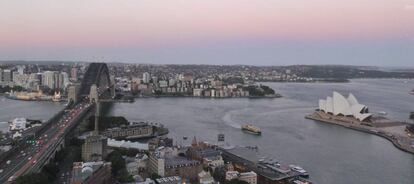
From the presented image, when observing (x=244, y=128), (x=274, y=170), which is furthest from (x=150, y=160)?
(x=244, y=128)

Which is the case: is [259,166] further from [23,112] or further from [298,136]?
[23,112]

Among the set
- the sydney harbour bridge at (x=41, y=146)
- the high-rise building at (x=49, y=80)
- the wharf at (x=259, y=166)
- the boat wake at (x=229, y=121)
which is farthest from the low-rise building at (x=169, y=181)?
the high-rise building at (x=49, y=80)

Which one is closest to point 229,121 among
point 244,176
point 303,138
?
point 303,138

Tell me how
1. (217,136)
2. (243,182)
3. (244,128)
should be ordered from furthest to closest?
1. (244,128)
2. (217,136)
3. (243,182)

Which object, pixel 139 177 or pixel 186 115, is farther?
pixel 186 115

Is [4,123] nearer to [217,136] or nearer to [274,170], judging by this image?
[217,136]

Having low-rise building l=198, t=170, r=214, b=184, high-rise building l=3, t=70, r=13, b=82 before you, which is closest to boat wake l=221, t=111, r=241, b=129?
low-rise building l=198, t=170, r=214, b=184

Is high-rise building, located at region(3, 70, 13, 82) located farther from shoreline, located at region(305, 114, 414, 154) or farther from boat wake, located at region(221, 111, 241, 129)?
shoreline, located at region(305, 114, 414, 154)
